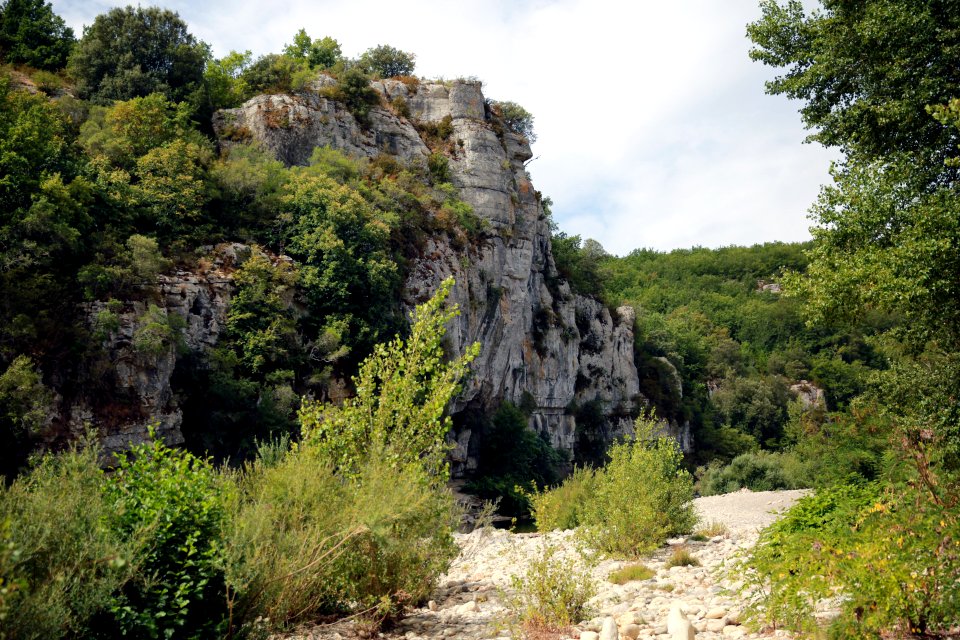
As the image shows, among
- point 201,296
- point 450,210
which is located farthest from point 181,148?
point 450,210

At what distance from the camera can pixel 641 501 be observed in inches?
516

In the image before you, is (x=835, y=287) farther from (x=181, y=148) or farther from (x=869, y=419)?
(x=181, y=148)

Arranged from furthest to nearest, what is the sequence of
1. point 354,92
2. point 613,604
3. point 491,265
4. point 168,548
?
point 354,92
point 491,265
point 613,604
point 168,548

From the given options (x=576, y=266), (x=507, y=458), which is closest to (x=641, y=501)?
(x=507, y=458)

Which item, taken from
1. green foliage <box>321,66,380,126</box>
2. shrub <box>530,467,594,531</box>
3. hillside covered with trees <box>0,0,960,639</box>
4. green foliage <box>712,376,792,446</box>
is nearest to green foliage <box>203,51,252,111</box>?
hillside covered with trees <box>0,0,960,639</box>

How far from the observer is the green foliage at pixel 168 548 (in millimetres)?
5039

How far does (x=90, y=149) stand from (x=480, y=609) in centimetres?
2586

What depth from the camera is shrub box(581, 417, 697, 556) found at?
41.7 ft

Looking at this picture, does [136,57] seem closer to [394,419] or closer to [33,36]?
[33,36]

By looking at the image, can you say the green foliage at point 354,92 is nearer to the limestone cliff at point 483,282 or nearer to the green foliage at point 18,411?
the limestone cliff at point 483,282

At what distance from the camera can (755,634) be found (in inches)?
249

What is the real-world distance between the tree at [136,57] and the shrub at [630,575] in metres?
33.4

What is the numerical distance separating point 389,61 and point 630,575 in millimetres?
50472

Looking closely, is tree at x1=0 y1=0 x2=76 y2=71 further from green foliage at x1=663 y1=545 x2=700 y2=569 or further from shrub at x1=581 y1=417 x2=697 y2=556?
green foliage at x1=663 y1=545 x2=700 y2=569
